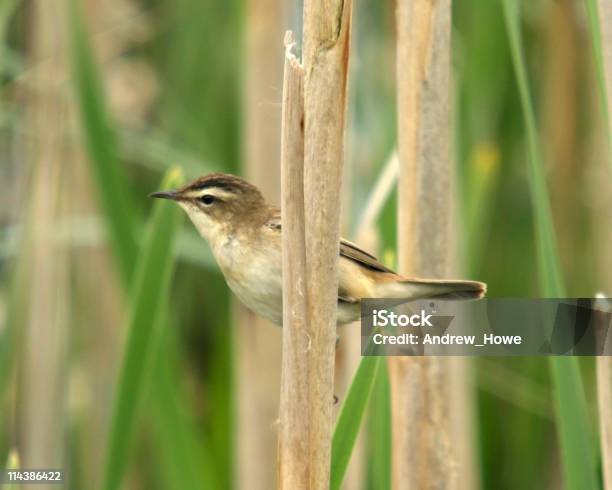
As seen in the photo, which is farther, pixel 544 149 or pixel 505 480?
pixel 544 149

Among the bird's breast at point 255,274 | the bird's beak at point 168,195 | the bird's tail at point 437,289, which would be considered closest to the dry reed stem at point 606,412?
the bird's tail at point 437,289

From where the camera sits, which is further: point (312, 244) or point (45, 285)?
point (45, 285)

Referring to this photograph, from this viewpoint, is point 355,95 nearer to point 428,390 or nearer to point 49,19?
point 49,19

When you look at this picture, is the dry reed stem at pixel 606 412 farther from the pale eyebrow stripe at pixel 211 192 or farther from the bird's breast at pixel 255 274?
the pale eyebrow stripe at pixel 211 192

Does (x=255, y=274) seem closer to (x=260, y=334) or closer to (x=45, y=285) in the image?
(x=260, y=334)

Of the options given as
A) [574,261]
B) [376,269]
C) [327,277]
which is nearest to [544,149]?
[574,261]

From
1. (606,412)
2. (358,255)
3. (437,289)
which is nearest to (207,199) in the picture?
(358,255)
